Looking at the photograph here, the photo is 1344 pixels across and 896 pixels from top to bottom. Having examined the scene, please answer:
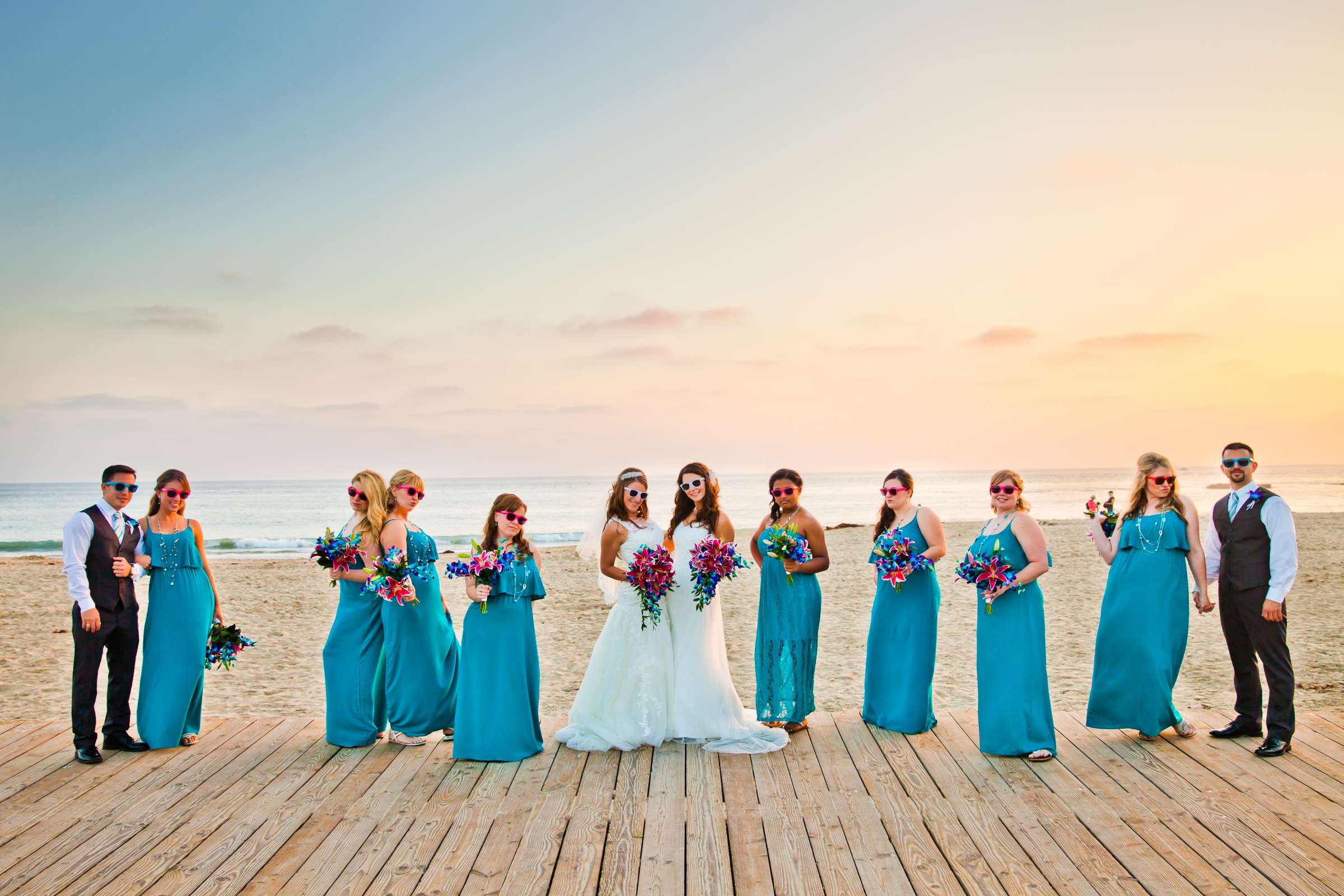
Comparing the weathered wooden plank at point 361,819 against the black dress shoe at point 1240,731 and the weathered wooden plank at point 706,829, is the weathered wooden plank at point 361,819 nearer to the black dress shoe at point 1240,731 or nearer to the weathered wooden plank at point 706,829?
Result: the weathered wooden plank at point 706,829

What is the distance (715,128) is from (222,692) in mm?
17161

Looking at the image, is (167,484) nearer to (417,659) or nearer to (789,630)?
(417,659)

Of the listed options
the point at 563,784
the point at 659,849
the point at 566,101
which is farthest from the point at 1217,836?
the point at 566,101

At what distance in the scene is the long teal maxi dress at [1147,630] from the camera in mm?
6551

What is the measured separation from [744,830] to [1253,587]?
4412mm

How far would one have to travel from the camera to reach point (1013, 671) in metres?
6.32

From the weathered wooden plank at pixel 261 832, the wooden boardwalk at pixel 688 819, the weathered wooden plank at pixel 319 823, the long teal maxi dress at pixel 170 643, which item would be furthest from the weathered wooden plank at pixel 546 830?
the long teal maxi dress at pixel 170 643

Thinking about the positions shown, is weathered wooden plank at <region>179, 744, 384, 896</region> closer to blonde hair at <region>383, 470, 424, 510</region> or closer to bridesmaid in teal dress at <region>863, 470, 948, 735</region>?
blonde hair at <region>383, 470, 424, 510</region>

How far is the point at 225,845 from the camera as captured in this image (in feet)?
15.6

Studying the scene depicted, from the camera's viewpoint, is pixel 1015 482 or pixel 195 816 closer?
pixel 195 816

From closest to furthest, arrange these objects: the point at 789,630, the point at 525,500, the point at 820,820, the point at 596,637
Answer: the point at 820,820 → the point at 789,630 → the point at 596,637 → the point at 525,500

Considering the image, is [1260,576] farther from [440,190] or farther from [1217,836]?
[440,190]

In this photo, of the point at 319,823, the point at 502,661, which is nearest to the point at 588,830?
the point at 319,823

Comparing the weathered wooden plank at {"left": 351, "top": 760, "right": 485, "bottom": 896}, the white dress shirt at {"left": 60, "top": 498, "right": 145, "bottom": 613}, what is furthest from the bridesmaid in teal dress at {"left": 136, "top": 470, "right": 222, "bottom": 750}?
the weathered wooden plank at {"left": 351, "top": 760, "right": 485, "bottom": 896}
